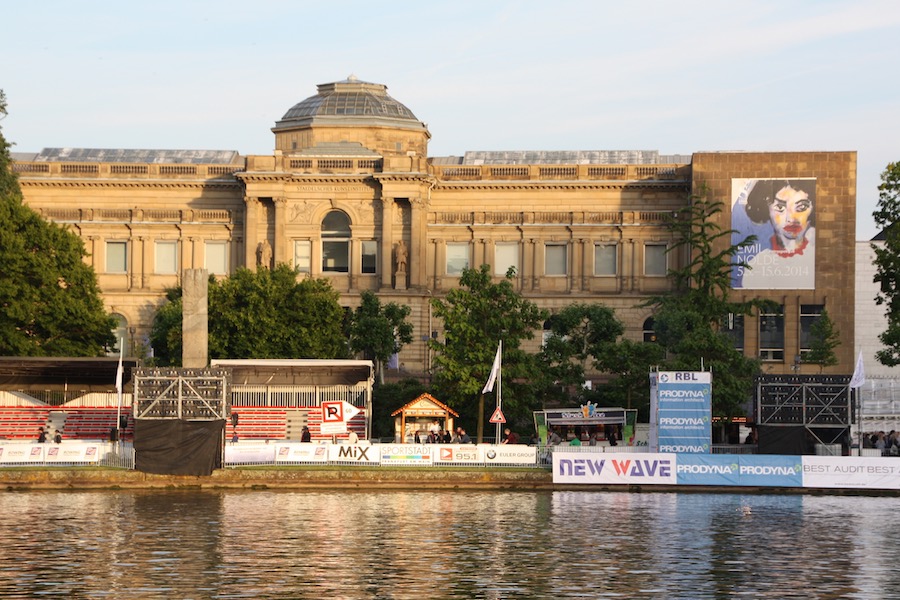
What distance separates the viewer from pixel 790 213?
11044cm

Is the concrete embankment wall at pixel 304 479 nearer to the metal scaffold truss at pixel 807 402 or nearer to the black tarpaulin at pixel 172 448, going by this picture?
the black tarpaulin at pixel 172 448

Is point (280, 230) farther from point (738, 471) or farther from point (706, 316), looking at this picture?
point (738, 471)

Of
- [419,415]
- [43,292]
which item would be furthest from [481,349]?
[43,292]

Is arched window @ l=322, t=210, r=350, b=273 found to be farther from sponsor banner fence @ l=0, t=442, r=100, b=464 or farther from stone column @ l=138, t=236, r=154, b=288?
sponsor banner fence @ l=0, t=442, r=100, b=464

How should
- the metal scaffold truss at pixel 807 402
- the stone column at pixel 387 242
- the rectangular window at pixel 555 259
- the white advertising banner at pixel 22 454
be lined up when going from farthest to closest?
the rectangular window at pixel 555 259
the stone column at pixel 387 242
the metal scaffold truss at pixel 807 402
the white advertising banner at pixel 22 454

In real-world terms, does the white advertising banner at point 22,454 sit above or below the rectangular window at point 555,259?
below

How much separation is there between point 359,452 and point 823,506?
19.7 m

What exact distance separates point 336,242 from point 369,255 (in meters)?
2.56

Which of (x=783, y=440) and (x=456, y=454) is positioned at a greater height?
(x=783, y=440)

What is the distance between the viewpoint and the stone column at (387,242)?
11181 cm

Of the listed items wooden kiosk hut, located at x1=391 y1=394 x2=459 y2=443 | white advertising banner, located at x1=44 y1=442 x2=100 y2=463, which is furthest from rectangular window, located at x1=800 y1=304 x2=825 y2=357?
white advertising banner, located at x1=44 y1=442 x2=100 y2=463

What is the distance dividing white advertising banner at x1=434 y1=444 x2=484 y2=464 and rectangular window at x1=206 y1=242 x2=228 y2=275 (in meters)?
53.5

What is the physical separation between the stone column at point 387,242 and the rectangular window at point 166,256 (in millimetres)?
16032

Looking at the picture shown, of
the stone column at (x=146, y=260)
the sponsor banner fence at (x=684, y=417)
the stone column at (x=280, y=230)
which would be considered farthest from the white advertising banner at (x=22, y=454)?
the stone column at (x=146, y=260)
